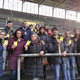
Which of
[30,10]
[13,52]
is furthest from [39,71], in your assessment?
[30,10]

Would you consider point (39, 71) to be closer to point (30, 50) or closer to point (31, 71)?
point (31, 71)

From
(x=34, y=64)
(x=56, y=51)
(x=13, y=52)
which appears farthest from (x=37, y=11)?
(x=34, y=64)

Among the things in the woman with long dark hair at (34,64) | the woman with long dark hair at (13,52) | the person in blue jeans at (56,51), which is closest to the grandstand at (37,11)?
the person in blue jeans at (56,51)

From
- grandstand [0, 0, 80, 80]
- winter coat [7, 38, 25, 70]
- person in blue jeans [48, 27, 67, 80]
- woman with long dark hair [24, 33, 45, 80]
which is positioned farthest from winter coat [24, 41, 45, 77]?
grandstand [0, 0, 80, 80]

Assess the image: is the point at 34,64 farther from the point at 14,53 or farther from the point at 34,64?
the point at 14,53

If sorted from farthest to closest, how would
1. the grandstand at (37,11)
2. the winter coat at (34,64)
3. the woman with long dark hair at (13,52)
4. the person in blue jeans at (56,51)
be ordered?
the grandstand at (37,11) < the person in blue jeans at (56,51) < the woman with long dark hair at (13,52) < the winter coat at (34,64)

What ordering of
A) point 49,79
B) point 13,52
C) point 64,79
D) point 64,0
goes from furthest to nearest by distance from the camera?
1. point 64,0
2. point 49,79
3. point 64,79
4. point 13,52

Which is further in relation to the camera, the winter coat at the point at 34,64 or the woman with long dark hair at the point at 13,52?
the woman with long dark hair at the point at 13,52

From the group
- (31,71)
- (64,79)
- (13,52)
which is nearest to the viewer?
(31,71)

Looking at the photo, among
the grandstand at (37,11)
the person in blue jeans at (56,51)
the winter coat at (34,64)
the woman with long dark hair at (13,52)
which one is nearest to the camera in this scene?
the winter coat at (34,64)

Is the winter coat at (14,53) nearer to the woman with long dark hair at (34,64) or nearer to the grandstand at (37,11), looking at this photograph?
the woman with long dark hair at (34,64)

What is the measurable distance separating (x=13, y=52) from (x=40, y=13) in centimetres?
1624

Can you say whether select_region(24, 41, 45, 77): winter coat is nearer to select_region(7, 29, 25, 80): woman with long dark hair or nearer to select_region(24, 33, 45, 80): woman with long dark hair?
select_region(24, 33, 45, 80): woman with long dark hair

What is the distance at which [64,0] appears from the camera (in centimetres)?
1362
